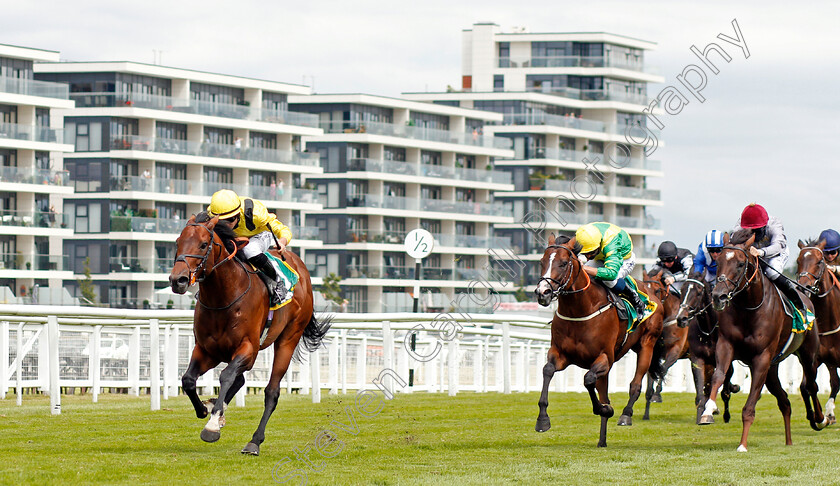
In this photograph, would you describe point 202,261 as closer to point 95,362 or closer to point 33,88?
point 95,362

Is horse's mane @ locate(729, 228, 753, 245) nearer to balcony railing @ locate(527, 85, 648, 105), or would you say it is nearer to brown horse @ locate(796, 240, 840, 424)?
brown horse @ locate(796, 240, 840, 424)

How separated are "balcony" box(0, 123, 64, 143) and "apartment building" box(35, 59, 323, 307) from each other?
112cm

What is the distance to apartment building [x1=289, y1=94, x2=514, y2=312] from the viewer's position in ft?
230

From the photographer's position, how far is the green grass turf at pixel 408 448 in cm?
861

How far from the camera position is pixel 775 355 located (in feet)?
38.4

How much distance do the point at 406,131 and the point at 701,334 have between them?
58671mm

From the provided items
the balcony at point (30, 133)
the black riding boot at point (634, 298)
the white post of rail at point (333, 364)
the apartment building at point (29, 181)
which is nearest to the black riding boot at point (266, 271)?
the black riding boot at point (634, 298)

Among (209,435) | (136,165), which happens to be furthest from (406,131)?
(209,435)

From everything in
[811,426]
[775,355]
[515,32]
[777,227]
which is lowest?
[811,426]

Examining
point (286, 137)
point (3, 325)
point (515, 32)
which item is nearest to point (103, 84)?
point (286, 137)

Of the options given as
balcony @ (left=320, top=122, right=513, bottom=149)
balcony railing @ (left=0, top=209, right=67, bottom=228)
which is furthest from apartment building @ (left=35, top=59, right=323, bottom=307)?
balcony @ (left=320, top=122, right=513, bottom=149)

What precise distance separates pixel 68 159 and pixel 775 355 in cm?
5176

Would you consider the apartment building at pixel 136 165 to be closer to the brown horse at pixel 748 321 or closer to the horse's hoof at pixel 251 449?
the brown horse at pixel 748 321

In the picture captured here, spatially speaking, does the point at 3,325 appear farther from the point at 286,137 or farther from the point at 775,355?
the point at 286,137
